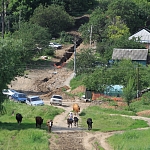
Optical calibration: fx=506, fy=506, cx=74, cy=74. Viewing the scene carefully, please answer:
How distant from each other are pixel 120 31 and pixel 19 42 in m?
46.0

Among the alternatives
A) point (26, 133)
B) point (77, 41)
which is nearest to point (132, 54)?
point (77, 41)

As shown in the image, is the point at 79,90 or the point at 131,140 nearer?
the point at 131,140

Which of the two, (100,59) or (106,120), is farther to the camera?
(100,59)

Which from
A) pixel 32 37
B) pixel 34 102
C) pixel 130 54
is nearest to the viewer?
pixel 34 102

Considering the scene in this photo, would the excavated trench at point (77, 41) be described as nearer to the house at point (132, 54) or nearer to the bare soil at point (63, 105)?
the bare soil at point (63, 105)

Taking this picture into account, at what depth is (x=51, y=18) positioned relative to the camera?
306ft

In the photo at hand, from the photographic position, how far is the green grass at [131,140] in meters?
31.5

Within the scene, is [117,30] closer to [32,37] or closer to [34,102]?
[32,37]

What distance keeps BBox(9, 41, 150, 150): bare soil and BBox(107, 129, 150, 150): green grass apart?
572mm

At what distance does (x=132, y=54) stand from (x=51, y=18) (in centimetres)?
2387

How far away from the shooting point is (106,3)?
102 m

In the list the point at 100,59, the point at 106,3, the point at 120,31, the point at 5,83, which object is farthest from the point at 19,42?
the point at 106,3

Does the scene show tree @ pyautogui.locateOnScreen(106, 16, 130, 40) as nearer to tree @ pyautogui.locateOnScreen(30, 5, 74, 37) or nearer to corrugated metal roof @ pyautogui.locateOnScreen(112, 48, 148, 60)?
corrugated metal roof @ pyautogui.locateOnScreen(112, 48, 148, 60)

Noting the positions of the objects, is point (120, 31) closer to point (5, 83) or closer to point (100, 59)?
point (100, 59)
